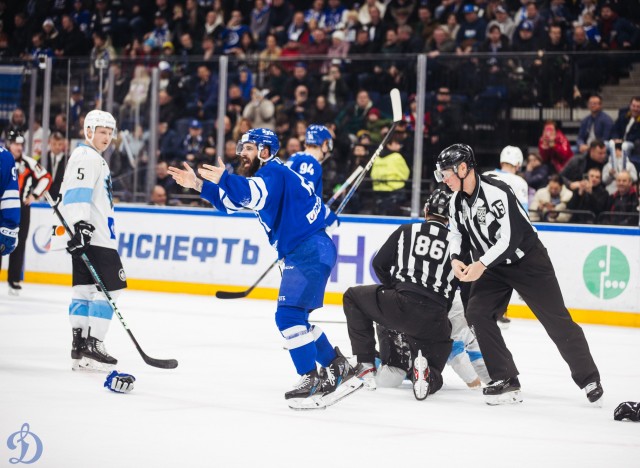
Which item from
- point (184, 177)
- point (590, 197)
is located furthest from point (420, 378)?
point (590, 197)

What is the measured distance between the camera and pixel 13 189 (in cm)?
641

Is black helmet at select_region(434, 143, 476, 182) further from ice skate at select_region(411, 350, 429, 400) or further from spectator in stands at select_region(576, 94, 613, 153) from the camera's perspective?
spectator in stands at select_region(576, 94, 613, 153)

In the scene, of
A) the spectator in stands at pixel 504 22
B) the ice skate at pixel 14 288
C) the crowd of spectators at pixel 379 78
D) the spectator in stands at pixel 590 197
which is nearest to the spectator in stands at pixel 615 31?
the crowd of spectators at pixel 379 78

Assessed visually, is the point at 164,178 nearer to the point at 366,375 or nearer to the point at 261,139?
the point at 366,375

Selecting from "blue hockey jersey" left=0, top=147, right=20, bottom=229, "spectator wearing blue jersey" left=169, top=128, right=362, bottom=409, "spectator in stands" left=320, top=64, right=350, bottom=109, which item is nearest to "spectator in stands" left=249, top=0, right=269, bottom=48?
"spectator in stands" left=320, top=64, right=350, bottom=109

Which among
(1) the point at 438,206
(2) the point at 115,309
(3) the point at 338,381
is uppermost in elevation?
(1) the point at 438,206

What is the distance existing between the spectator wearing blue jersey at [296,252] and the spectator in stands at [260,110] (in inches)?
241

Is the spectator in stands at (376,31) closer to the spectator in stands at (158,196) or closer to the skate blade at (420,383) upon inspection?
the spectator in stands at (158,196)

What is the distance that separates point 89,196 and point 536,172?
5.48m

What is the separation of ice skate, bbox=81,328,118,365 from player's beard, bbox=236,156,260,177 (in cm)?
152

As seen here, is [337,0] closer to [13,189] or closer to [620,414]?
[13,189]

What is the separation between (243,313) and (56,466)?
226 inches

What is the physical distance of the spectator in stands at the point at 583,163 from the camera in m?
9.91

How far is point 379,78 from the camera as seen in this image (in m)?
10.6
